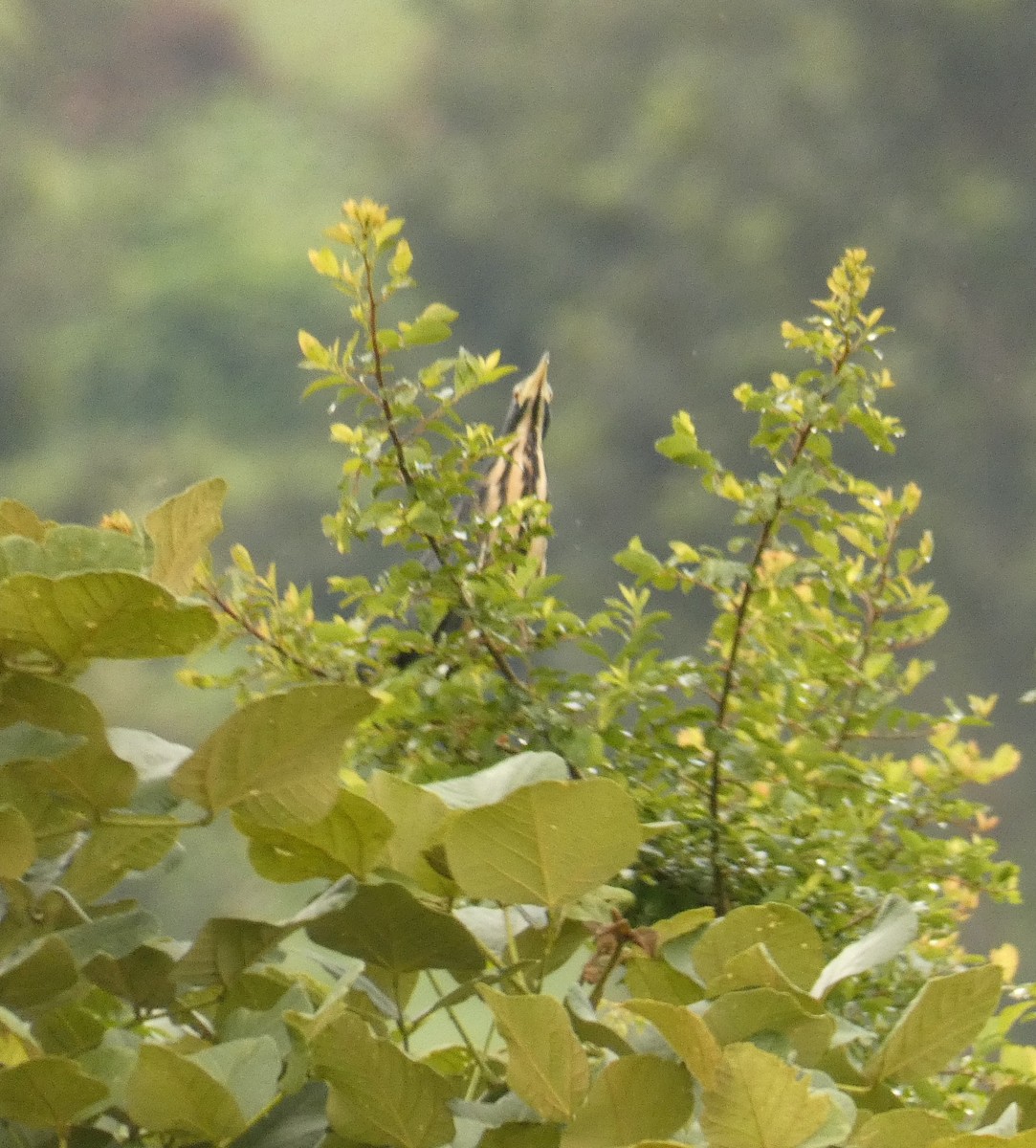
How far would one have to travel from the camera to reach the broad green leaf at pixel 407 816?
0.22 metres

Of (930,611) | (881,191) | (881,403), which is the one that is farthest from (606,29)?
(930,611)

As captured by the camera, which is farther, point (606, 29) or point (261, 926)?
point (606, 29)

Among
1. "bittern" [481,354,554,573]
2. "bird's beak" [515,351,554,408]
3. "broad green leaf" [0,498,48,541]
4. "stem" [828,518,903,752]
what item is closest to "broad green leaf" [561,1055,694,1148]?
"broad green leaf" [0,498,48,541]

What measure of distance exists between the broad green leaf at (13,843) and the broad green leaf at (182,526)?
0.15 ft

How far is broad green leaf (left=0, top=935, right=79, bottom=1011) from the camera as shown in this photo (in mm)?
184

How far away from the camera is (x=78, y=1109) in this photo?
180 mm

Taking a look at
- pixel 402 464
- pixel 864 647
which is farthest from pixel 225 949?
pixel 864 647

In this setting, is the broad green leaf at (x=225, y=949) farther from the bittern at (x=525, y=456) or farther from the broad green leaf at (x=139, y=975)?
the bittern at (x=525, y=456)

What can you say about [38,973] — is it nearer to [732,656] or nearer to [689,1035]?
[689,1035]

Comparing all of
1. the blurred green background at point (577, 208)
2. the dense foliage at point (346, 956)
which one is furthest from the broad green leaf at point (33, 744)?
the blurred green background at point (577, 208)

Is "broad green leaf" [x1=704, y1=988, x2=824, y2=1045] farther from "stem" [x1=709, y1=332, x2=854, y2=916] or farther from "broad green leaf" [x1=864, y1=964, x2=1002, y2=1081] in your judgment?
"stem" [x1=709, y1=332, x2=854, y2=916]

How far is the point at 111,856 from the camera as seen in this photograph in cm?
22

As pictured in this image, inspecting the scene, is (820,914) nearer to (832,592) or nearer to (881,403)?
(832,592)

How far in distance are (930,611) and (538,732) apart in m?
0.28
